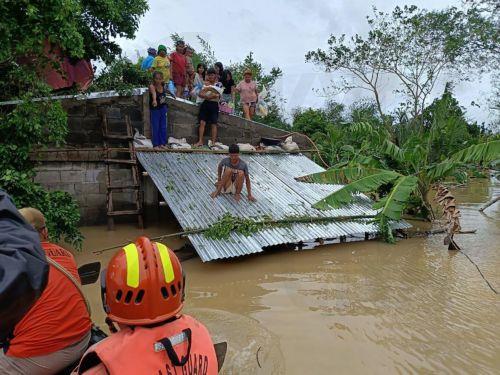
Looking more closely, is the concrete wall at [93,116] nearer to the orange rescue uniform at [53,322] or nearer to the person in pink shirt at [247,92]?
the person in pink shirt at [247,92]

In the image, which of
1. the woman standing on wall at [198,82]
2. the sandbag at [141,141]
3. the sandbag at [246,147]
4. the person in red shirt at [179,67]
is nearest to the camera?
the sandbag at [141,141]

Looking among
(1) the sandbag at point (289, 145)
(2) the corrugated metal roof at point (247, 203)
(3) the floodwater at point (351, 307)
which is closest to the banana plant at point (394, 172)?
(2) the corrugated metal roof at point (247, 203)

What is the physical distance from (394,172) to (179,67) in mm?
6268

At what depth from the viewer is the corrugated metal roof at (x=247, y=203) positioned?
6.68m

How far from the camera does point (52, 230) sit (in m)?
5.93

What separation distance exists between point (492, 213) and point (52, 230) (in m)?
10.9

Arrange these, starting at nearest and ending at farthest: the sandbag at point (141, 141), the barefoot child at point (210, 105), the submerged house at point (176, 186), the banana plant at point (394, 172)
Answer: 1. the submerged house at point (176, 186)
2. the banana plant at point (394, 172)
3. the sandbag at point (141, 141)
4. the barefoot child at point (210, 105)

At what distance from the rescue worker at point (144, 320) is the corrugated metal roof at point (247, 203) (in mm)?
4229

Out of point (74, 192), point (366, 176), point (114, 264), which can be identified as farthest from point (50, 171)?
point (114, 264)

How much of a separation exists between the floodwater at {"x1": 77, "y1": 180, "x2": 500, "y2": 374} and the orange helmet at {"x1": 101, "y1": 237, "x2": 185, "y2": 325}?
2.31 meters

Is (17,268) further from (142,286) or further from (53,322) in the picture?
(53,322)

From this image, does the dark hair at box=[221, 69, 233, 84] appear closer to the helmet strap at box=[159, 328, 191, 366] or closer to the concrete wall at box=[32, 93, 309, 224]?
the concrete wall at box=[32, 93, 309, 224]

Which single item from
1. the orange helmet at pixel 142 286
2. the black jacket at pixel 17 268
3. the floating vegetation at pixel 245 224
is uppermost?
the black jacket at pixel 17 268

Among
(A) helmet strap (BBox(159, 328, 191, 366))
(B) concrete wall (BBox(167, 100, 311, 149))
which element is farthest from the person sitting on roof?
(A) helmet strap (BBox(159, 328, 191, 366))
